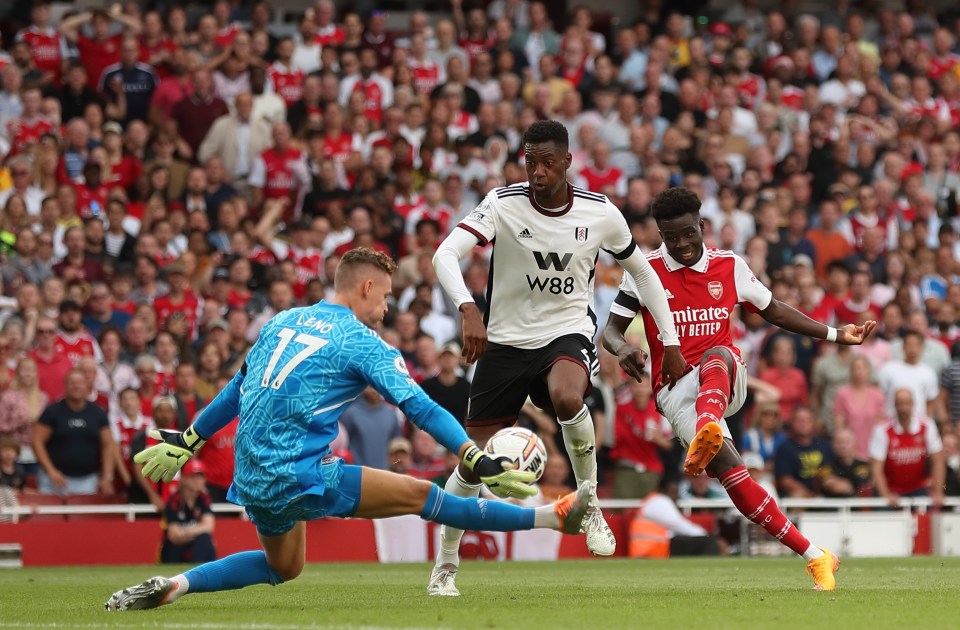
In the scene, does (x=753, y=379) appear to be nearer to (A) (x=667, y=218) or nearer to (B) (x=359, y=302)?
(A) (x=667, y=218)

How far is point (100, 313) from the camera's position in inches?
691

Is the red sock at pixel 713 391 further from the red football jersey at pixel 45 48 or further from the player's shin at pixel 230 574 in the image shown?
the red football jersey at pixel 45 48

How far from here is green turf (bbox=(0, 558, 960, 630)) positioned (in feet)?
25.7

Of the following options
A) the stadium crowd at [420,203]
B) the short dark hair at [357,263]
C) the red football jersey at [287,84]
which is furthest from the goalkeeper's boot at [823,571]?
the red football jersey at [287,84]

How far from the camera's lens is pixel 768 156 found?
2203 centimetres

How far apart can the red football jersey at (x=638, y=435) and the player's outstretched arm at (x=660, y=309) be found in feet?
23.9

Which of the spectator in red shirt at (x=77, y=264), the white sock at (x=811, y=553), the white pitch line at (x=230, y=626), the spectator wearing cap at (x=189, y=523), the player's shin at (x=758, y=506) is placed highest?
the spectator in red shirt at (x=77, y=264)

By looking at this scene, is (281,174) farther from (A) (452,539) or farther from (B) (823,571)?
(B) (823,571)

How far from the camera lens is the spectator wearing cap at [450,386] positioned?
664 inches

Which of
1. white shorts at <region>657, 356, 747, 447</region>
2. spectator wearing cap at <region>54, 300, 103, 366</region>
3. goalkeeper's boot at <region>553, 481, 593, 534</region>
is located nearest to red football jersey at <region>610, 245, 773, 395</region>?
white shorts at <region>657, 356, 747, 447</region>

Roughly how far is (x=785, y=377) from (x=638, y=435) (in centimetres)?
220

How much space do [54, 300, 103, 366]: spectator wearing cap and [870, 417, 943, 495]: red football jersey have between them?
360 inches

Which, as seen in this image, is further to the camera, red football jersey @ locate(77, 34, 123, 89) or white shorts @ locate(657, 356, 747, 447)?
red football jersey @ locate(77, 34, 123, 89)

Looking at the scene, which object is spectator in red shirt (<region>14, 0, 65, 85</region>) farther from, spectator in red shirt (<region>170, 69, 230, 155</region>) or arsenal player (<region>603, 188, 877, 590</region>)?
arsenal player (<region>603, 188, 877, 590</region>)
